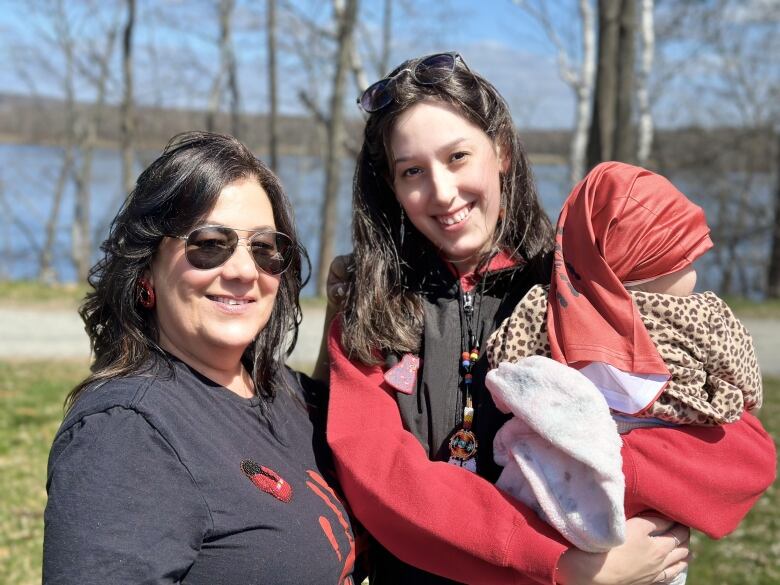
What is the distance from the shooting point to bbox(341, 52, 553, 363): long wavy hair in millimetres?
2391

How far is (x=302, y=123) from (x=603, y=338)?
31261 mm

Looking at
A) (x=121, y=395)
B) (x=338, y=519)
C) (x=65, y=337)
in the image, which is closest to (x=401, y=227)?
(x=338, y=519)

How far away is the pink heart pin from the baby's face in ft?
2.06

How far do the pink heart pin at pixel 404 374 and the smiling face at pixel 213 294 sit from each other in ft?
1.30

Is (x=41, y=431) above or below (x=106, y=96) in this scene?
below

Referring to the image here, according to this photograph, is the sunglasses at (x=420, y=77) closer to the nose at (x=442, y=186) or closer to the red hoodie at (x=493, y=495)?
the nose at (x=442, y=186)

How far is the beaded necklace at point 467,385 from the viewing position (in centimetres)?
229

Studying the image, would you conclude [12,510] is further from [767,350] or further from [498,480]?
[767,350]

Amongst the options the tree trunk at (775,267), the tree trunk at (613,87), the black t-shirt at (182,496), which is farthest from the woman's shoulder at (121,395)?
the tree trunk at (775,267)

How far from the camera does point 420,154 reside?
2.35 metres

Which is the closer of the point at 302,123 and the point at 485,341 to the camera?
the point at 485,341

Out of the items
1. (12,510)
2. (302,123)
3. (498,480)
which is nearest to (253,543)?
(498,480)

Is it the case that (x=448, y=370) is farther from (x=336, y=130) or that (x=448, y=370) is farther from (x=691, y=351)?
(x=336, y=130)

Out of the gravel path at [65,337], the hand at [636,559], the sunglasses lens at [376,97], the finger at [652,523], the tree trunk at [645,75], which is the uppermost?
the tree trunk at [645,75]
